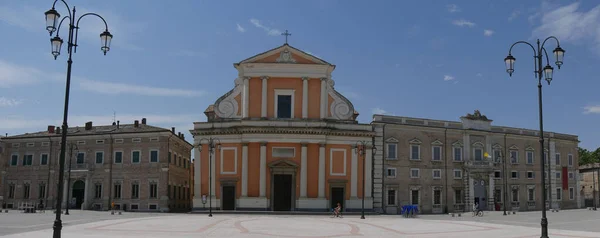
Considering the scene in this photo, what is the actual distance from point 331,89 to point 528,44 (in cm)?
3242

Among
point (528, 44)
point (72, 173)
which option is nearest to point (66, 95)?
point (528, 44)

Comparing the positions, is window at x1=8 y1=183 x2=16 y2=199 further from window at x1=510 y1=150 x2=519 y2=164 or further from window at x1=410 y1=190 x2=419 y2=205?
window at x1=510 y1=150 x2=519 y2=164

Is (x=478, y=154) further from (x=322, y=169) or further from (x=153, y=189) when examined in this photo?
(x=153, y=189)

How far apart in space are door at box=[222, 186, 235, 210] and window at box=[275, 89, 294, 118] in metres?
8.17

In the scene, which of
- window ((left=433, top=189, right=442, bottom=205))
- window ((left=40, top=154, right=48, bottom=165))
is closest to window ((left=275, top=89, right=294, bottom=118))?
window ((left=433, top=189, right=442, bottom=205))

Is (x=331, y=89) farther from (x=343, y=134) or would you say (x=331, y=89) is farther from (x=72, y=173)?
(x=72, y=173)

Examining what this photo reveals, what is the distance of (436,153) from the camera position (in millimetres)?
59281

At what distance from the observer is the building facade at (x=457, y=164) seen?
57031mm

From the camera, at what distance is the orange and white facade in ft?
171

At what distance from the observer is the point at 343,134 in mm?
53812

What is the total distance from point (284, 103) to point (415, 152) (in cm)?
1489

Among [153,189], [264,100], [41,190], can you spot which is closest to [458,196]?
[264,100]

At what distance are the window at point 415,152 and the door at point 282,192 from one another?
1359 centimetres

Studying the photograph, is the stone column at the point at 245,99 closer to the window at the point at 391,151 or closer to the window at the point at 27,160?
the window at the point at 391,151
